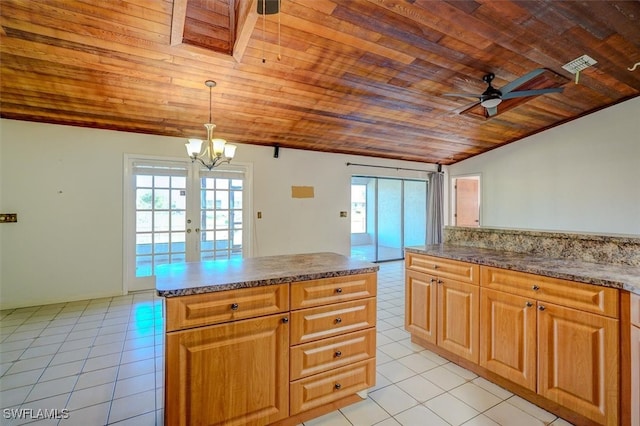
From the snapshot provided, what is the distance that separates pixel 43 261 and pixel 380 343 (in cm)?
422

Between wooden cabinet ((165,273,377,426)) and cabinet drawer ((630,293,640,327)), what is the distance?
4.10 ft

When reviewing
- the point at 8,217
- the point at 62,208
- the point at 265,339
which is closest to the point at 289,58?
the point at 265,339

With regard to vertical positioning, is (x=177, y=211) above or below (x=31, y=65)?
below

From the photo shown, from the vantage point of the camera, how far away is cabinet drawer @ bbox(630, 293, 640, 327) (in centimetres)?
140

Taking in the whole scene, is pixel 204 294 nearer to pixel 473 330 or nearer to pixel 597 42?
pixel 473 330

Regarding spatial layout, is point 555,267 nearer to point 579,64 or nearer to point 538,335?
point 538,335

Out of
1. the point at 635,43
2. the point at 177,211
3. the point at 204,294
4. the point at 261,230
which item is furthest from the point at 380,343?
the point at 635,43

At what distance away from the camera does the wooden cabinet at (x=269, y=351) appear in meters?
1.36

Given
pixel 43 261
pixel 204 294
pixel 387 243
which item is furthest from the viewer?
pixel 387 243

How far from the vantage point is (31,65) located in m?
2.76

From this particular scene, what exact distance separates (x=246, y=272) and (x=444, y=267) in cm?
153

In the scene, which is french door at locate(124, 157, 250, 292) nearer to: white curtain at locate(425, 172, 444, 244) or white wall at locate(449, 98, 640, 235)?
white curtain at locate(425, 172, 444, 244)

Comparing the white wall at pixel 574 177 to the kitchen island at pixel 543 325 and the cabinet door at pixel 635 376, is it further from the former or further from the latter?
the cabinet door at pixel 635 376

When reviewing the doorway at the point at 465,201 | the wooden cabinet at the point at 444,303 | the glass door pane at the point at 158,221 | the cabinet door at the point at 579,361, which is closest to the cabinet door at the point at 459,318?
the wooden cabinet at the point at 444,303
